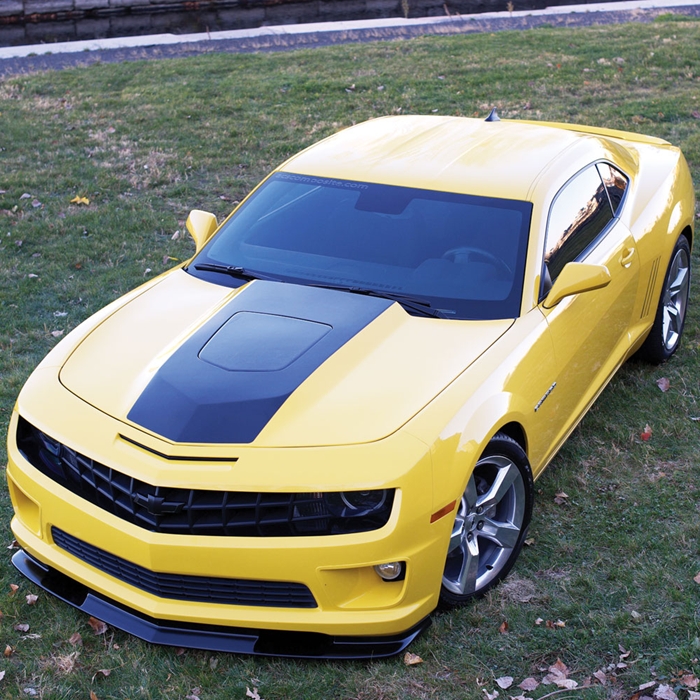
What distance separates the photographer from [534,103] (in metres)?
10.5

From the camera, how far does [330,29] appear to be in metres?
14.4

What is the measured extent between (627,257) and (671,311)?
1024 mm

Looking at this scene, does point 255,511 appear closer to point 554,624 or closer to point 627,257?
point 554,624

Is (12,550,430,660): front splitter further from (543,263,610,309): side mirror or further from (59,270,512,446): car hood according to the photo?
(543,263,610,309): side mirror

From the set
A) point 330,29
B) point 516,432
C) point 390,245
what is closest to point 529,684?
point 516,432

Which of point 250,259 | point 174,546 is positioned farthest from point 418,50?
point 174,546

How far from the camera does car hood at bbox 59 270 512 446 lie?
3.33 m

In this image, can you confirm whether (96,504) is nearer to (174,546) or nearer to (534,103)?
(174,546)

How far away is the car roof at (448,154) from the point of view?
4434 mm

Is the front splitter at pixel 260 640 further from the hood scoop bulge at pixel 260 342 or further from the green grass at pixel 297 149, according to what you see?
the hood scoop bulge at pixel 260 342

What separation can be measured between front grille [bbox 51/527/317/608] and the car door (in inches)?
60.9

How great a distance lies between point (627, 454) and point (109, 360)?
108 inches

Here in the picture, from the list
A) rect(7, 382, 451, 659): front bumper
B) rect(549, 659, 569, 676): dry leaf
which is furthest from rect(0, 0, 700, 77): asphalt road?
rect(549, 659, 569, 676): dry leaf

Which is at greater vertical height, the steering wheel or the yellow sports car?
the steering wheel
